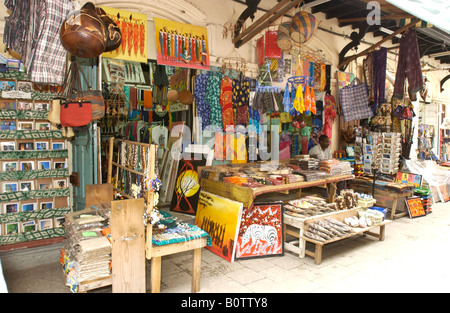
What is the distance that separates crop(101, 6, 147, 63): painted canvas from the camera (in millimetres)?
4980

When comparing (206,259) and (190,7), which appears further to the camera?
(190,7)

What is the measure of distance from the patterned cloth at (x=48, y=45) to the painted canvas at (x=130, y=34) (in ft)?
4.04

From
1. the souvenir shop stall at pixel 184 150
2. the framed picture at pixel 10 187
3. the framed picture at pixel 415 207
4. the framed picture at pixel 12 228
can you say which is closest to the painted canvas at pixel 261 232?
the souvenir shop stall at pixel 184 150

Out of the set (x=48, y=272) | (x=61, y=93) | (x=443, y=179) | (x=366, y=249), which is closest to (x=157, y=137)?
(x=61, y=93)

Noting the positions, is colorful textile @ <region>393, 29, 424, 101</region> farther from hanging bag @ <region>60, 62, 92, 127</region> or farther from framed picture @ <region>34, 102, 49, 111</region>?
framed picture @ <region>34, 102, 49, 111</region>

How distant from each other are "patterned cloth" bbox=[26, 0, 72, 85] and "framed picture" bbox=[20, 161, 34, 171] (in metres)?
1.51

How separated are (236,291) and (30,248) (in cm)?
297

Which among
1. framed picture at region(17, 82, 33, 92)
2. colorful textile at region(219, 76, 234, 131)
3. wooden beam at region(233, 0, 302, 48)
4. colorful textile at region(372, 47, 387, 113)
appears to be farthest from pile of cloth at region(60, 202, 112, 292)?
colorful textile at region(372, 47, 387, 113)

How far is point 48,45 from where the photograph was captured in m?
3.65

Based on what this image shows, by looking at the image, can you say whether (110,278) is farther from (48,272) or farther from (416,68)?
(416,68)

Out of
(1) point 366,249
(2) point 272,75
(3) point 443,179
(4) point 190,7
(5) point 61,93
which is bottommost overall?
(1) point 366,249

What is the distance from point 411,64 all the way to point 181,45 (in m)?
5.03

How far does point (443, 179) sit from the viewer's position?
9148mm

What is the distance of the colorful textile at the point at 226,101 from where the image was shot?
6078 millimetres
